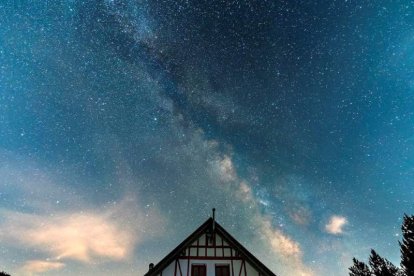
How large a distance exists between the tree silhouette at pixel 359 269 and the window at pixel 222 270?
109ft

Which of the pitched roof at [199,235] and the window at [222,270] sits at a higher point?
the pitched roof at [199,235]

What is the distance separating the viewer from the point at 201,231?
1880cm

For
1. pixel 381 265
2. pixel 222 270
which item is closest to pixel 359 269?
pixel 381 265

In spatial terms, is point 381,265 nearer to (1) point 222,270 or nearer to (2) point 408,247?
(2) point 408,247

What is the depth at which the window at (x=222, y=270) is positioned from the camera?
1731 centimetres

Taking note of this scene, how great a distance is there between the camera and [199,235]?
18.7 m

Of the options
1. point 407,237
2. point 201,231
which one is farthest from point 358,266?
point 201,231

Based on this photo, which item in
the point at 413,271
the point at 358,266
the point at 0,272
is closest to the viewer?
the point at 413,271

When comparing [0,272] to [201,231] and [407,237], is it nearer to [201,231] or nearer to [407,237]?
[201,231]

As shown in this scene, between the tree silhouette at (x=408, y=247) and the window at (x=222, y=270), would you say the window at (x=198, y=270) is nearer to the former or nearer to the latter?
the window at (x=222, y=270)

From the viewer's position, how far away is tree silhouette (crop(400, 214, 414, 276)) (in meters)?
28.2

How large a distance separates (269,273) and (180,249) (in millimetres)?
6246

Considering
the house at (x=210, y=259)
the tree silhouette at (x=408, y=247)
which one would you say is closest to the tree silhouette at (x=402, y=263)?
the tree silhouette at (x=408, y=247)

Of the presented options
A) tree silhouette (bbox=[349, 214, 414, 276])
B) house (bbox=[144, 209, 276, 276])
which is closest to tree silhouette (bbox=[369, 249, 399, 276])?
tree silhouette (bbox=[349, 214, 414, 276])
